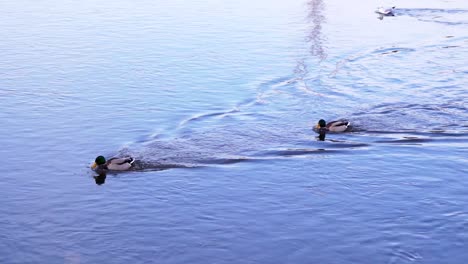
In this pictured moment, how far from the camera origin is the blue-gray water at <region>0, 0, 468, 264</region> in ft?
55.9

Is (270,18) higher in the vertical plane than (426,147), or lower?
higher

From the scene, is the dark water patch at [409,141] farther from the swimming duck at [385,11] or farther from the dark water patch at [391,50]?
the swimming duck at [385,11]

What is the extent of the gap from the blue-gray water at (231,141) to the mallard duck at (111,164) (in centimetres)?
21

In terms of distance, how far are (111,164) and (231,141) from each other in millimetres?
3715

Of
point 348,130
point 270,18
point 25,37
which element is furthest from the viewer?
point 270,18

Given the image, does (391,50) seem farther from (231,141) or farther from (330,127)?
(231,141)

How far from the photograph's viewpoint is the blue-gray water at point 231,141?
17.0 metres

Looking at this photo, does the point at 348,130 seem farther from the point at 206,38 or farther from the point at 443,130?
the point at 206,38

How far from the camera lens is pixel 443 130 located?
23.8 m

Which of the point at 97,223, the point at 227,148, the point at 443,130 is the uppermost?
the point at 443,130

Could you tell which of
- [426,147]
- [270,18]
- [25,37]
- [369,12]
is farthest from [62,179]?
[369,12]

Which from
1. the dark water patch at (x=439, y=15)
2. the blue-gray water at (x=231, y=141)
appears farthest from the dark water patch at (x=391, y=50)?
the dark water patch at (x=439, y=15)

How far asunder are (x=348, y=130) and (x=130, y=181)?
6727 millimetres

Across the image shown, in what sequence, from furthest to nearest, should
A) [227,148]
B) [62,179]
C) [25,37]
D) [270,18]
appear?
1. [270,18]
2. [25,37]
3. [227,148]
4. [62,179]
